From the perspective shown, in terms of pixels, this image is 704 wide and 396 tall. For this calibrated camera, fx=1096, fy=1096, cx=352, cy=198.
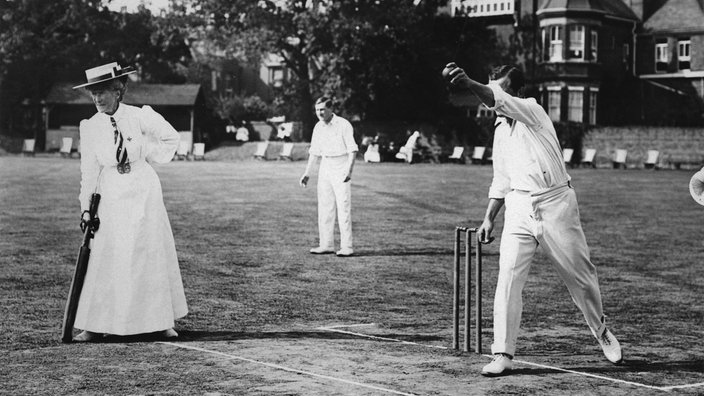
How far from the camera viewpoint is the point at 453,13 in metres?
64.1

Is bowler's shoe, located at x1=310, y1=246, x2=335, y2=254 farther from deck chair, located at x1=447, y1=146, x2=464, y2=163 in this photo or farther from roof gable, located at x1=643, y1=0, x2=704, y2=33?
roof gable, located at x1=643, y1=0, x2=704, y2=33

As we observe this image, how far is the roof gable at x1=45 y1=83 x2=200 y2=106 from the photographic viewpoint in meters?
64.9

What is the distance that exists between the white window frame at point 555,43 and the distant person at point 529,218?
53933 millimetres

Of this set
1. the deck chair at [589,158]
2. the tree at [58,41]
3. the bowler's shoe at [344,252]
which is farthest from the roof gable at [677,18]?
the bowler's shoe at [344,252]

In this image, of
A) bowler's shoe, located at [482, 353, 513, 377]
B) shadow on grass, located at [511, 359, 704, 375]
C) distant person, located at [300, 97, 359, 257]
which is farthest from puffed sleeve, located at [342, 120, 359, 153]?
bowler's shoe, located at [482, 353, 513, 377]

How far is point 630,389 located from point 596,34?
5638cm

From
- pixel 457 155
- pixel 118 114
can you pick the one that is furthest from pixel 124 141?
pixel 457 155

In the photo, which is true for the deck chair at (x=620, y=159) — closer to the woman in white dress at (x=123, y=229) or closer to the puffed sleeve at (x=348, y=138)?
the puffed sleeve at (x=348, y=138)

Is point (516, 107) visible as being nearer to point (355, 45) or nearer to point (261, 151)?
point (355, 45)

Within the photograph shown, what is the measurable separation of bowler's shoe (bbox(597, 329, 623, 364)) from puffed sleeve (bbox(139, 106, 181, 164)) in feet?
11.4

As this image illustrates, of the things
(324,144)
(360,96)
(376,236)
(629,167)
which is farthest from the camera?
(360,96)

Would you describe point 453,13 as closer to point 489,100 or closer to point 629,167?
point 629,167

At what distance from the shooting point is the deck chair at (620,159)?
172ft

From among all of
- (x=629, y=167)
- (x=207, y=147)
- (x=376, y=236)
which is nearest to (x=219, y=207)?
(x=376, y=236)
